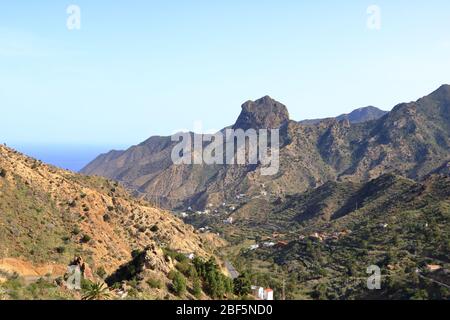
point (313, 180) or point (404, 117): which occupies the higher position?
point (404, 117)

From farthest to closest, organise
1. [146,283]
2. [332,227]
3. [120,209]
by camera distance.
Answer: [332,227], [120,209], [146,283]

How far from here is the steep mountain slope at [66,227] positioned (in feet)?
124

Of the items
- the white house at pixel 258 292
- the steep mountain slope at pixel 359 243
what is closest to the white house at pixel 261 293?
the white house at pixel 258 292

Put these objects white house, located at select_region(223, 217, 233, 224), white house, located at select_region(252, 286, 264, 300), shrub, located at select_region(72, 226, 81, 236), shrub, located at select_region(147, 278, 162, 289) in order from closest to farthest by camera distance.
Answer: shrub, located at select_region(147, 278, 162, 289)
shrub, located at select_region(72, 226, 81, 236)
white house, located at select_region(252, 286, 264, 300)
white house, located at select_region(223, 217, 233, 224)

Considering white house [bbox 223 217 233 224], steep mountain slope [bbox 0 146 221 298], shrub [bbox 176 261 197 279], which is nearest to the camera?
shrub [bbox 176 261 197 279]

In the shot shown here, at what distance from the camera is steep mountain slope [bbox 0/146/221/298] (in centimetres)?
3769

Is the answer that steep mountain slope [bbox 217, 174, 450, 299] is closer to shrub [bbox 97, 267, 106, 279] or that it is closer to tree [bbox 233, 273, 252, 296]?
tree [bbox 233, 273, 252, 296]

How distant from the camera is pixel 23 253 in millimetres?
37844

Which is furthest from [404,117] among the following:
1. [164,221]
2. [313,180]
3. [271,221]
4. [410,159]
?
[164,221]

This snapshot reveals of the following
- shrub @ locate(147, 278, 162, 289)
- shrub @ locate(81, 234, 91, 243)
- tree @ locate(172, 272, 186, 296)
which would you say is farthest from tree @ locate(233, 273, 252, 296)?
shrub @ locate(81, 234, 91, 243)

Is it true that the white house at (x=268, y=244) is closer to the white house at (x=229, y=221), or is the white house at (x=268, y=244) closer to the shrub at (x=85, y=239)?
the white house at (x=229, y=221)
